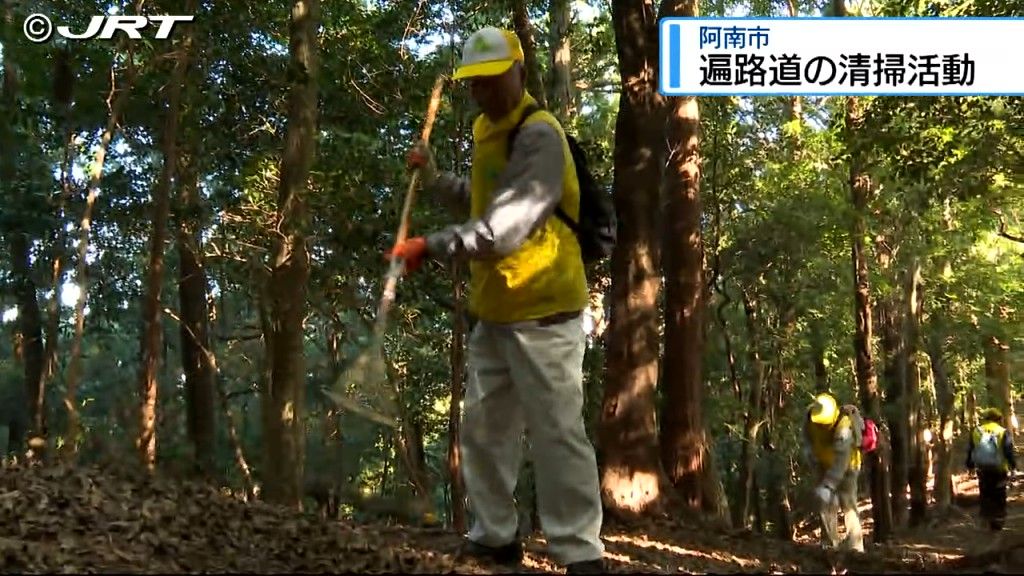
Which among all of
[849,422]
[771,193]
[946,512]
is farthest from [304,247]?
[946,512]

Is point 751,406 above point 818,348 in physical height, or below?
below

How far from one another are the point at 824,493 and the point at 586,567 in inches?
218

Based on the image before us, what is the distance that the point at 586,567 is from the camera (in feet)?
10.7

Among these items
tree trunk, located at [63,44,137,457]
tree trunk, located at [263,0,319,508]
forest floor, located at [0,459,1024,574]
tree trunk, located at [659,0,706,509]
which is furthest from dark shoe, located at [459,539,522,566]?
tree trunk, located at [659,0,706,509]

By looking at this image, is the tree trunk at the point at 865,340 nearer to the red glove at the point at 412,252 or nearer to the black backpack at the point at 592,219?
the black backpack at the point at 592,219

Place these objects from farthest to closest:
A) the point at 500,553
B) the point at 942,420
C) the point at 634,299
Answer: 1. the point at 942,420
2. the point at 634,299
3. the point at 500,553

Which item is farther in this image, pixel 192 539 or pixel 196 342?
pixel 196 342

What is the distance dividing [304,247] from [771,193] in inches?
450

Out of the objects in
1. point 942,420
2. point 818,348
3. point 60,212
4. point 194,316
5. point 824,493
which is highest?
point 60,212

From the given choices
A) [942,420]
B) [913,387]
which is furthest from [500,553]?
[942,420]

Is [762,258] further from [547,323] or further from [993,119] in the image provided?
[547,323]

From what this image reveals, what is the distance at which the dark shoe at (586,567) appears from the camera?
3262mm

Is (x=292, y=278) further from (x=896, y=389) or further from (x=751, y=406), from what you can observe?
(x=751, y=406)

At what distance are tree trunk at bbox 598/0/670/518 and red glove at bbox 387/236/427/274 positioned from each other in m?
4.09
